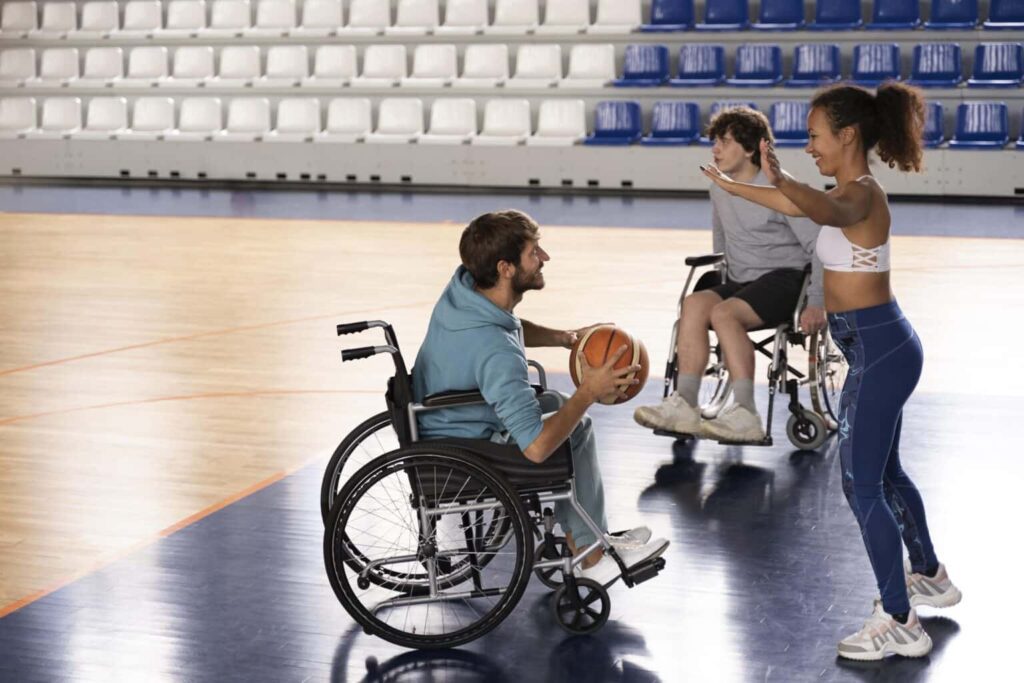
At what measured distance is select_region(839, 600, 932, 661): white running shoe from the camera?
9.61 ft

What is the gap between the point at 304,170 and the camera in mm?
15516

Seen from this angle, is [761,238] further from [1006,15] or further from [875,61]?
[1006,15]

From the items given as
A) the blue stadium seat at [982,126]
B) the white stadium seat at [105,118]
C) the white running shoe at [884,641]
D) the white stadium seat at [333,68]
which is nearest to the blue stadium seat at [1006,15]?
the blue stadium seat at [982,126]

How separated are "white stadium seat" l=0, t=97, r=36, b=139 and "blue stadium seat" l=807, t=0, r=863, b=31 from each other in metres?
9.42

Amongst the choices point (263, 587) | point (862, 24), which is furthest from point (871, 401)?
point (862, 24)

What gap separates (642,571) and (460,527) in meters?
0.43

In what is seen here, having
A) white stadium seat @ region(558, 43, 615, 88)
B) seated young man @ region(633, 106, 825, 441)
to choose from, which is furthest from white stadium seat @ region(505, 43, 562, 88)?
seated young man @ region(633, 106, 825, 441)

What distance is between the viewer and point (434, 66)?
15.4m

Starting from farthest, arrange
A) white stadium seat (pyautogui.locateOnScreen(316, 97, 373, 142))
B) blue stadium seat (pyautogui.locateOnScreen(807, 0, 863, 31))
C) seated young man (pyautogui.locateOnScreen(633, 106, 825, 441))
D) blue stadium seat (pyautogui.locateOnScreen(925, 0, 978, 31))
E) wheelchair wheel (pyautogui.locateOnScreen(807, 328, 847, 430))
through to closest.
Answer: white stadium seat (pyautogui.locateOnScreen(316, 97, 373, 142))
blue stadium seat (pyautogui.locateOnScreen(807, 0, 863, 31))
blue stadium seat (pyautogui.locateOnScreen(925, 0, 978, 31))
wheelchair wheel (pyautogui.locateOnScreen(807, 328, 847, 430))
seated young man (pyautogui.locateOnScreen(633, 106, 825, 441))

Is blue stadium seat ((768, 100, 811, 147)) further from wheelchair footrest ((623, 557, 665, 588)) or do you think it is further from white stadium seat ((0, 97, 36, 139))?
wheelchair footrest ((623, 557, 665, 588))

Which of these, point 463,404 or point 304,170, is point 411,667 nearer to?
point 463,404

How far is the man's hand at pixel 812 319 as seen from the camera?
450 centimetres

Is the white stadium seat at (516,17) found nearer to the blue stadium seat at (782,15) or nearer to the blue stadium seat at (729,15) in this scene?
the blue stadium seat at (729,15)

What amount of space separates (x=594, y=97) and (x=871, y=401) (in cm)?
1227
